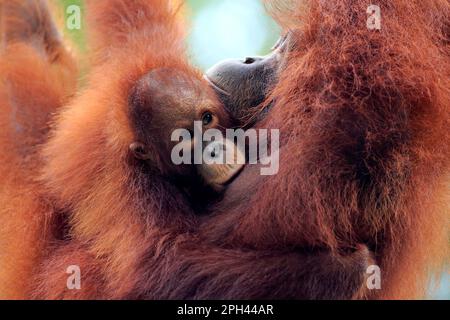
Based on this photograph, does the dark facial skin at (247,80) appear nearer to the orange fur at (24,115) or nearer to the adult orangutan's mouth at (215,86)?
the adult orangutan's mouth at (215,86)

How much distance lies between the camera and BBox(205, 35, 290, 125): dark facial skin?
69.4 inches

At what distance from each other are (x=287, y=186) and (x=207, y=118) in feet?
1.71

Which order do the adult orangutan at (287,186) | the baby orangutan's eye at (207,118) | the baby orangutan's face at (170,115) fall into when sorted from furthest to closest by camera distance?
the baby orangutan's eye at (207,118) → the baby orangutan's face at (170,115) → the adult orangutan at (287,186)

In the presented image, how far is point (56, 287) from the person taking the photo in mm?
1649

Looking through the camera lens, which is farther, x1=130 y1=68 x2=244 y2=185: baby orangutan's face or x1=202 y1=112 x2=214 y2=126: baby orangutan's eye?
x1=202 y1=112 x2=214 y2=126: baby orangutan's eye

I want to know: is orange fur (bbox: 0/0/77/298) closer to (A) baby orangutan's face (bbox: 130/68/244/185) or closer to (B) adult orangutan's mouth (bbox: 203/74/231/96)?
(A) baby orangutan's face (bbox: 130/68/244/185)

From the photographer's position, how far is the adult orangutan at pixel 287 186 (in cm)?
136

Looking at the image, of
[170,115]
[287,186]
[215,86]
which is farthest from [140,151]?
[287,186]

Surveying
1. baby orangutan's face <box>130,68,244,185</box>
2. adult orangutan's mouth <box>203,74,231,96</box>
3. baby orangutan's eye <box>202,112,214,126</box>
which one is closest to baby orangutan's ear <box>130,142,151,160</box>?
baby orangutan's face <box>130,68,244,185</box>

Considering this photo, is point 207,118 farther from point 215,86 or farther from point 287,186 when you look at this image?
point 287,186

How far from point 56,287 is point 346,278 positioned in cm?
82

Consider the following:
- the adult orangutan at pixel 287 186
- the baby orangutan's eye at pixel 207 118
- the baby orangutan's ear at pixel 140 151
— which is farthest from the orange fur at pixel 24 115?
the baby orangutan's eye at pixel 207 118

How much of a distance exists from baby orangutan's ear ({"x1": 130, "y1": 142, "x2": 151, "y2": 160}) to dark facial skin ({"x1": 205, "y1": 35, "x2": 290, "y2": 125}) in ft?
0.99

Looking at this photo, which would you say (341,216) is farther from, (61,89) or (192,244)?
(61,89)
